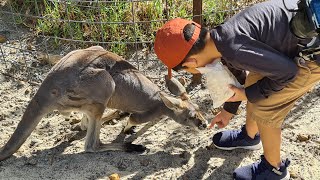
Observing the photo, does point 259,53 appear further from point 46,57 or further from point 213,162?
point 46,57

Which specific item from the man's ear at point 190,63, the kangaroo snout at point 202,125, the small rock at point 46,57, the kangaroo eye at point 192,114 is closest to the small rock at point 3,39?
the small rock at point 46,57

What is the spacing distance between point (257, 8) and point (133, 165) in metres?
1.38

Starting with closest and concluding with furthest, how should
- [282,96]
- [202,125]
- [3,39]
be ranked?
[282,96], [202,125], [3,39]

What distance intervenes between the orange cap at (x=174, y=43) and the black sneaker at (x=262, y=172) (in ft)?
2.96

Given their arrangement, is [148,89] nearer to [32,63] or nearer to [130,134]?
[130,134]

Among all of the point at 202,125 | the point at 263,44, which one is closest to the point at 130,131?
the point at 202,125

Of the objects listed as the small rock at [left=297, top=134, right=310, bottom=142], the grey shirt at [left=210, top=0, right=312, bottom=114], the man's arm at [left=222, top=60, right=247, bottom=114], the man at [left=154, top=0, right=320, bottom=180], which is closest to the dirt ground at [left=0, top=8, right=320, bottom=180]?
the small rock at [left=297, top=134, right=310, bottom=142]

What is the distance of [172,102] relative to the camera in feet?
12.2

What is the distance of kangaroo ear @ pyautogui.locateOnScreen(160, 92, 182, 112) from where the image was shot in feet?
12.1

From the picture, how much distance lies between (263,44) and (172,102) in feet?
3.77

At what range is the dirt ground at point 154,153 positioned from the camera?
344 centimetres

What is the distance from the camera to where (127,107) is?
3863mm

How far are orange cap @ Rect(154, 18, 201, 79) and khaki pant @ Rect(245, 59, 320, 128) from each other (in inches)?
19.1

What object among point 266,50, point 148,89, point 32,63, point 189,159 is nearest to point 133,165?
point 189,159
